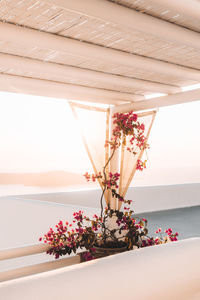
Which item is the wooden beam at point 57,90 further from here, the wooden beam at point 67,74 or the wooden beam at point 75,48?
the wooden beam at point 75,48

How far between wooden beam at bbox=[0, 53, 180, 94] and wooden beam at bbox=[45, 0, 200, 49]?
3.65 ft

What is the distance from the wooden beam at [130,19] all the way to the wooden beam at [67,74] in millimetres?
1111

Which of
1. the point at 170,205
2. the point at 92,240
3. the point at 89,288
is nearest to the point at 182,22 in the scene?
the point at 89,288

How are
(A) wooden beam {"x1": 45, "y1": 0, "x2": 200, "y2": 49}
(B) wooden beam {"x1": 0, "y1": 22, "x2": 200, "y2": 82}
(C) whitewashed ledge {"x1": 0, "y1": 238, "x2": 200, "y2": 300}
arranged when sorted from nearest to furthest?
(C) whitewashed ledge {"x1": 0, "y1": 238, "x2": 200, "y2": 300}
(A) wooden beam {"x1": 45, "y1": 0, "x2": 200, "y2": 49}
(B) wooden beam {"x1": 0, "y1": 22, "x2": 200, "y2": 82}

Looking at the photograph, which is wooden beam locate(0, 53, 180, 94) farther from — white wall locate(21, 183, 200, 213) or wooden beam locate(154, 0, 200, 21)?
white wall locate(21, 183, 200, 213)

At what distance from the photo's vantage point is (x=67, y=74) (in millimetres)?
3141

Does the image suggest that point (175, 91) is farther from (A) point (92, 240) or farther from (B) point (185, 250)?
(B) point (185, 250)

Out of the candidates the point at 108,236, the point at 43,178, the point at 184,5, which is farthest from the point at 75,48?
the point at 43,178

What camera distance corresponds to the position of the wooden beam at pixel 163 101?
369 centimetres

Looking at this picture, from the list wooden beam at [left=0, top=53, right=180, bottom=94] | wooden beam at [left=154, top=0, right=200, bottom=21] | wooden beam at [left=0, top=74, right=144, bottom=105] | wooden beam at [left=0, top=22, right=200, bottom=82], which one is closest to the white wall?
wooden beam at [left=0, top=74, right=144, bottom=105]

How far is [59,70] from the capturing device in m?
3.06

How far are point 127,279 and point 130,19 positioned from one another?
1485 millimetres

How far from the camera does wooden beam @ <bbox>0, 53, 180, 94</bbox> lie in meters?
2.84

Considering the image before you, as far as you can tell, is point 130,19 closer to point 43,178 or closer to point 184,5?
point 184,5
